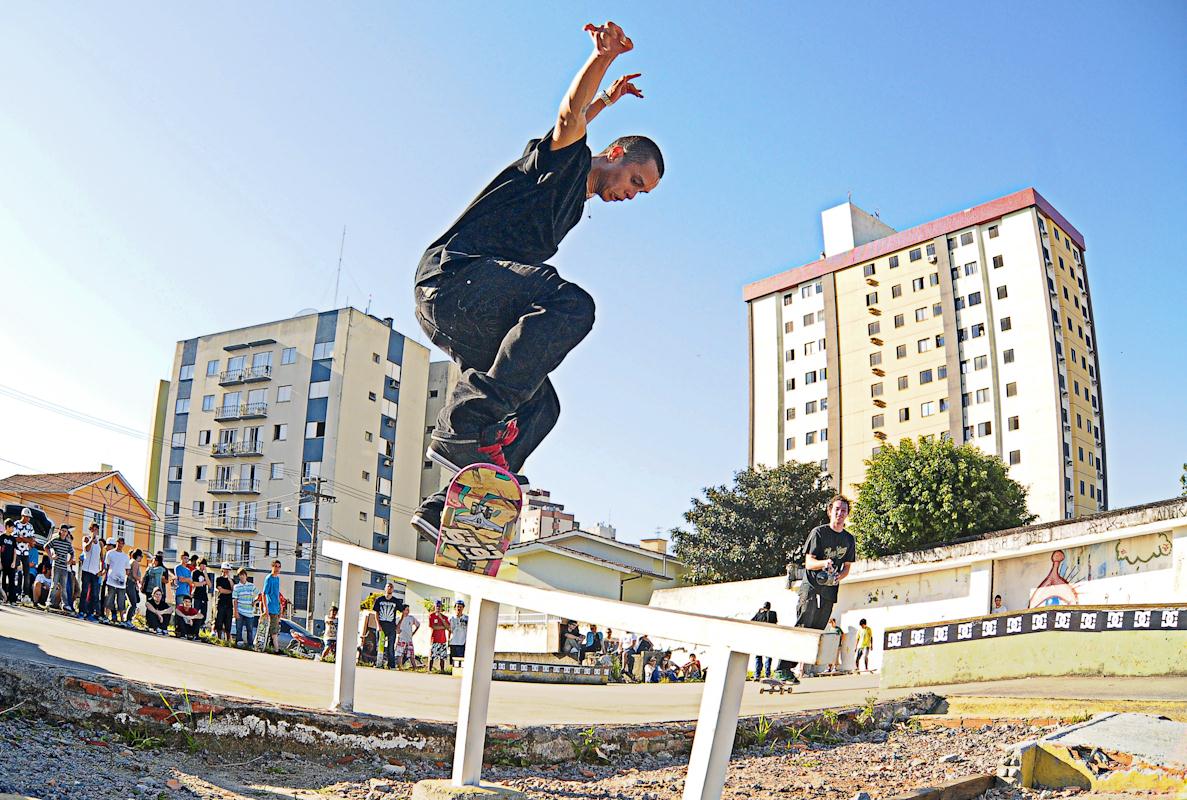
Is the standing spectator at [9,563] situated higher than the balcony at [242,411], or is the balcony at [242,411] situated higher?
the balcony at [242,411]

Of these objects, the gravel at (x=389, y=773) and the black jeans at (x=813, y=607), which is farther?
the black jeans at (x=813, y=607)

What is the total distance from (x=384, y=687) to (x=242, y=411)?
2260 inches

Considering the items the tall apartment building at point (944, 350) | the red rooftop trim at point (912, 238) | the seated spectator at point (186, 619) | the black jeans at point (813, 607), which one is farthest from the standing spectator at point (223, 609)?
the red rooftop trim at point (912, 238)

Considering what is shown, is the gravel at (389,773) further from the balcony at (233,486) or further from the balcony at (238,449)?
the balcony at (238,449)

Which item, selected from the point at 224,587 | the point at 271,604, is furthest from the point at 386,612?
the point at 224,587

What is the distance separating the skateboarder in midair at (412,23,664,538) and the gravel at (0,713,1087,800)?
152 centimetres

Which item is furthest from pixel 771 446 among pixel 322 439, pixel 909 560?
pixel 909 560

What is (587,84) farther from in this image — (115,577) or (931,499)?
(931,499)

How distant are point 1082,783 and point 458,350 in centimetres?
448

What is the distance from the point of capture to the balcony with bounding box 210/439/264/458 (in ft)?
196

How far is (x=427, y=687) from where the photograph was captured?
7.69 meters

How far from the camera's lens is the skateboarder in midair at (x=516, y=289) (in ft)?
19.1

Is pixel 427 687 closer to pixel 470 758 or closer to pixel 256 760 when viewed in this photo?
pixel 256 760

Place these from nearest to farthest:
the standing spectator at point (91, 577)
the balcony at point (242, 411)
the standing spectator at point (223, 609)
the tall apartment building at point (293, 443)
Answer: the standing spectator at point (91, 577)
the standing spectator at point (223, 609)
the tall apartment building at point (293, 443)
the balcony at point (242, 411)
